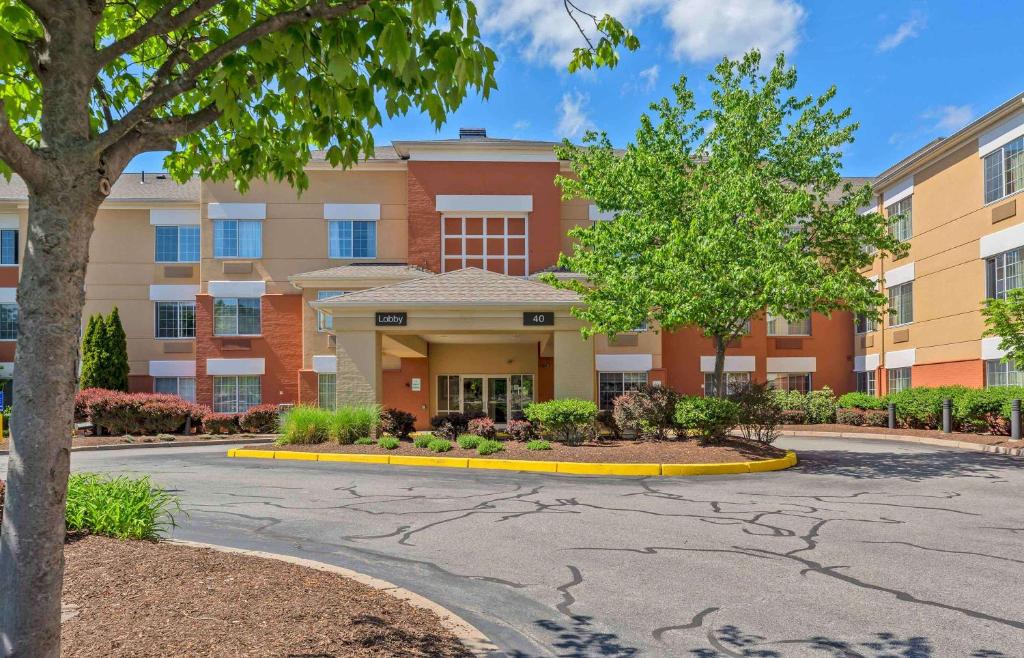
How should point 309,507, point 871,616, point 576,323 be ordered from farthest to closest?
point 576,323 → point 309,507 → point 871,616

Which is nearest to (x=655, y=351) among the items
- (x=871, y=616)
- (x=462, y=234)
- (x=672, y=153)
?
(x=462, y=234)

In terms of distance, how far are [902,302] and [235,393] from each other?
90.0 ft

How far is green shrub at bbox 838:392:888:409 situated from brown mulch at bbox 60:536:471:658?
27485mm

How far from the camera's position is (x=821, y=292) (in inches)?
693

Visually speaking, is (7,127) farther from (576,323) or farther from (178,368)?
(178,368)

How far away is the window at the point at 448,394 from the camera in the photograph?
3197cm

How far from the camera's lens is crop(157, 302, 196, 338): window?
3384 centimetres

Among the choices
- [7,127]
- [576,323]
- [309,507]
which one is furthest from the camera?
[576,323]

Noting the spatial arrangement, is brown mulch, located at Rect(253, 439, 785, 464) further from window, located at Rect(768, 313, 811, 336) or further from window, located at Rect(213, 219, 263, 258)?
window, located at Rect(768, 313, 811, 336)

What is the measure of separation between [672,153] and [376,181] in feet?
50.9

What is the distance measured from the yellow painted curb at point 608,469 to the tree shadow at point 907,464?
3139mm

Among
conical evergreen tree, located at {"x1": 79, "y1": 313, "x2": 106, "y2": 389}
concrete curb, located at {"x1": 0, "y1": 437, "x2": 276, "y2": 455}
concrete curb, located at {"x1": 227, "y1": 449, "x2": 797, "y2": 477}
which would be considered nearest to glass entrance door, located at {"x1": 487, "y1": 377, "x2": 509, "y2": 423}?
concrete curb, located at {"x1": 0, "y1": 437, "x2": 276, "y2": 455}

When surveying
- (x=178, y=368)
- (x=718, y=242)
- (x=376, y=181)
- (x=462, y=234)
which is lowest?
(x=178, y=368)

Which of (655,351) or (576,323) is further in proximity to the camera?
(655,351)
